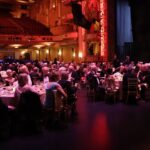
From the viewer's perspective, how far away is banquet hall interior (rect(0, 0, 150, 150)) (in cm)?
683

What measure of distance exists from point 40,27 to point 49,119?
24936 millimetres

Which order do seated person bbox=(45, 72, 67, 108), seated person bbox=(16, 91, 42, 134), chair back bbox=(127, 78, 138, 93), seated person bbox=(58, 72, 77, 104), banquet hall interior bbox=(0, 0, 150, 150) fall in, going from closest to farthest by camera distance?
banquet hall interior bbox=(0, 0, 150, 150)
seated person bbox=(16, 91, 42, 134)
seated person bbox=(45, 72, 67, 108)
seated person bbox=(58, 72, 77, 104)
chair back bbox=(127, 78, 138, 93)

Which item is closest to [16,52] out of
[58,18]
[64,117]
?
[58,18]

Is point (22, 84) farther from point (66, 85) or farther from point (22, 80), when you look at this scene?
point (66, 85)

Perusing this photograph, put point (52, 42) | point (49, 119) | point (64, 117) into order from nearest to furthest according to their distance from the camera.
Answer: point (49, 119), point (64, 117), point (52, 42)

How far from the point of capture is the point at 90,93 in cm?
1263

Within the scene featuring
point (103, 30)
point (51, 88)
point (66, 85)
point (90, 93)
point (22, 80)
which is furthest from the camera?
point (103, 30)

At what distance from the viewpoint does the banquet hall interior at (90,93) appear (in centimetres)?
683

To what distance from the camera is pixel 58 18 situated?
98.3ft

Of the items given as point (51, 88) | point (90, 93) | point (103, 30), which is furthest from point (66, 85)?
point (103, 30)

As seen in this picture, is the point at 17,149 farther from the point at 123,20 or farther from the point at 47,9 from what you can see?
the point at 47,9

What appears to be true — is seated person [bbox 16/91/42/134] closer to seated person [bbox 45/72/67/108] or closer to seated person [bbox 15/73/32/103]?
seated person [bbox 15/73/32/103]

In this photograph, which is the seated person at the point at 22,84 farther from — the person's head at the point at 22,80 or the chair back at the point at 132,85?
the chair back at the point at 132,85

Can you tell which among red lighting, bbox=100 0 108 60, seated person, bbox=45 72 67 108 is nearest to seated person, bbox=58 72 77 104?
seated person, bbox=45 72 67 108
